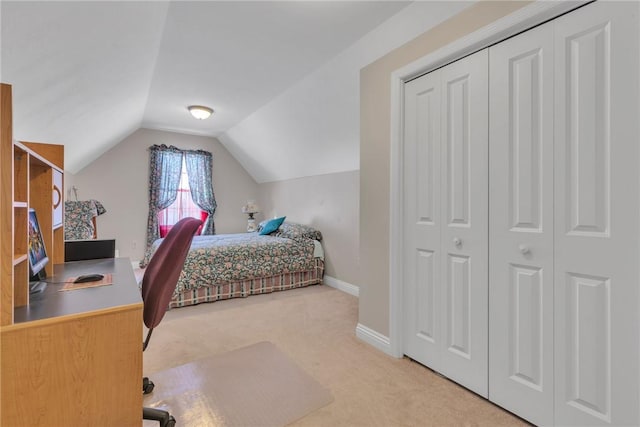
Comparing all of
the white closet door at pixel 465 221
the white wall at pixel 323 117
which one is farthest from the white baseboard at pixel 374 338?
the white wall at pixel 323 117

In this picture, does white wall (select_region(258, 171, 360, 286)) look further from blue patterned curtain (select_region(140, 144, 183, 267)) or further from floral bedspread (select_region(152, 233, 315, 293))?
blue patterned curtain (select_region(140, 144, 183, 267))

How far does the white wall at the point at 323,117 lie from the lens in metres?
2.16

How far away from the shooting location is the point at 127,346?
3.76 ft

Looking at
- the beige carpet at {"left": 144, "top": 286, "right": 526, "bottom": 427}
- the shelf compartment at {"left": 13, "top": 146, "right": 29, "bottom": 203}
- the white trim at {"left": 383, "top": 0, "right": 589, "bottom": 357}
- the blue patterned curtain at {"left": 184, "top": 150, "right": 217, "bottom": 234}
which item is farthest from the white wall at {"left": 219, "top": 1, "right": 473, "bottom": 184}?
the shelf compartment at {"left": 13, "top": 146, "right": 29, "bottom": 203}

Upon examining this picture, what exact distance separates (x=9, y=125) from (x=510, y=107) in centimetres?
209

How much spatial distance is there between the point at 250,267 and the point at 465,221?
262cm

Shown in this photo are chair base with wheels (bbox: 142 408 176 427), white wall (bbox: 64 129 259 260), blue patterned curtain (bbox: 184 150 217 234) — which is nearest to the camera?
chair base with wheels (bbox: 142 408 176 427)

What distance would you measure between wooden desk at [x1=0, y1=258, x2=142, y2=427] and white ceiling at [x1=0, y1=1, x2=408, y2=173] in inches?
49.7

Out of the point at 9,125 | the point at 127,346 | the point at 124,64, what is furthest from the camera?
the point at 124,64

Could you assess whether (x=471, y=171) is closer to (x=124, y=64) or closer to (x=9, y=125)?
(x=9, y=125)

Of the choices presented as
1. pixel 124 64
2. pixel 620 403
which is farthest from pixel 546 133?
pixel 124 64

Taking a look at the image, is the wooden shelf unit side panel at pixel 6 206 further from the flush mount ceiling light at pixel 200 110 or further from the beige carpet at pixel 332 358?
the flush mount ceiling light at pixel 200 110

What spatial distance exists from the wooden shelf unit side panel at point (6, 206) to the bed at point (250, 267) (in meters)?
2.42

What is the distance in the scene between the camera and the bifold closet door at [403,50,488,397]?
5.70ft
